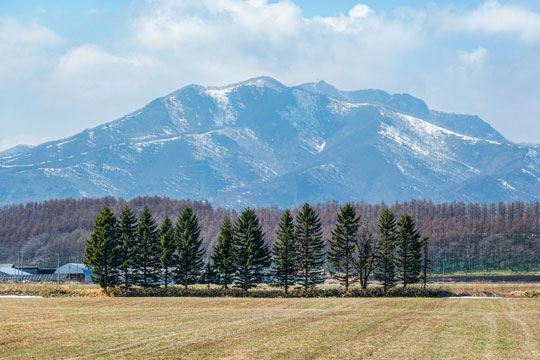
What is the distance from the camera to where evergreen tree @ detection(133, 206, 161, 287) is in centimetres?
11812

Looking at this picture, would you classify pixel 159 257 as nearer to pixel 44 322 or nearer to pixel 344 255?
pixel 344 255

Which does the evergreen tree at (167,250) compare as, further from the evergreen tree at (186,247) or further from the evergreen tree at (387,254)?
the evergreen tree at (387,254)

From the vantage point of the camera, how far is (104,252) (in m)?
114

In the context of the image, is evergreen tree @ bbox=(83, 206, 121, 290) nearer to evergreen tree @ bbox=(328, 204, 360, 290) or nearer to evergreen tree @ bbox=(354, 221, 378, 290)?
evergreen tree @ bbox=(328, 204, 360, 290)

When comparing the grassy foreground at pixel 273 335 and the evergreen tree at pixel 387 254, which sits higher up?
the evergreen tree at pixel 387 254

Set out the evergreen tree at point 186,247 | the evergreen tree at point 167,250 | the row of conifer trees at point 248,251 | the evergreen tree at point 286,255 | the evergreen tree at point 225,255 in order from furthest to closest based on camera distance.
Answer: the evergreen tree at point 186,247 < the evergreen tree at point 167,250 < the evergreen tree at point 225,255 < the evergreen tree at point 286,255 < the row of conifer trees at point 248,251

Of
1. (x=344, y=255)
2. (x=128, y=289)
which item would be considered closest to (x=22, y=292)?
(x=128, y=289)

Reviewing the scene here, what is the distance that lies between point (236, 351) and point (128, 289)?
75549 mm

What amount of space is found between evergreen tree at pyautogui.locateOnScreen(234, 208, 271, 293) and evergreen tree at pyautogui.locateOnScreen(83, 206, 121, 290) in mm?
20641

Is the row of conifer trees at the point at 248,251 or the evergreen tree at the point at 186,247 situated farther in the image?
the evergreen tree at the point at 186,247

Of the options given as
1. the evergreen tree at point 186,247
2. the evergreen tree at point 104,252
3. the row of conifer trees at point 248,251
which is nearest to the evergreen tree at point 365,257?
the row of conifer trees at point 248,251

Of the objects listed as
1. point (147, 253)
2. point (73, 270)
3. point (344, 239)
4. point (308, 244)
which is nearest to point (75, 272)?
point (73, 270)

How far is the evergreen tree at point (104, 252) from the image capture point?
371ft

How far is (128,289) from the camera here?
111625 mm
